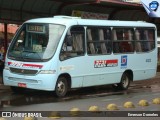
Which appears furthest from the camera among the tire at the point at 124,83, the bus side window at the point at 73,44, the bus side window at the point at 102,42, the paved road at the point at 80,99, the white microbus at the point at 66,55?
the tire at the point at 124,83

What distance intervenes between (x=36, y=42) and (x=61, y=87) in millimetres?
1592

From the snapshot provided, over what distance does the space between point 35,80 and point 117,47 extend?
4.26 meters

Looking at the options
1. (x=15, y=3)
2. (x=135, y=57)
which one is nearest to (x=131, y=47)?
(x=135, y=57)

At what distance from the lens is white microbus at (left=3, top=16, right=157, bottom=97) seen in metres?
15.2

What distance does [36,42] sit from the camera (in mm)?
15602

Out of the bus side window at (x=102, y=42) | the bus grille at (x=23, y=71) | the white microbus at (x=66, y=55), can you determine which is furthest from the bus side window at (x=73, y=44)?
the bus side window at (x=102, y=42)

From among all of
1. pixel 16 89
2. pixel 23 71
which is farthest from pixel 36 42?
pixel 16 89

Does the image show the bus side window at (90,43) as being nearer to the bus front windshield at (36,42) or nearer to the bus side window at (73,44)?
the bus side window at (73,44)

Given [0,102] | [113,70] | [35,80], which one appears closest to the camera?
[0,102]

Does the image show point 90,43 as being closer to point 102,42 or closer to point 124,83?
point 102,42

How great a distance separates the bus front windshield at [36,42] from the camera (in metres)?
15.3

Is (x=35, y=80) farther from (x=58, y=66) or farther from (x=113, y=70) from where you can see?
(x=113, y=70)

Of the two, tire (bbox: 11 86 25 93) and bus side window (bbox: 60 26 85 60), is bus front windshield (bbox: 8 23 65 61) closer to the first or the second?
bus side window (bbox: 60 26 85 60)

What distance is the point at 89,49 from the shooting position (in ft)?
54.9
